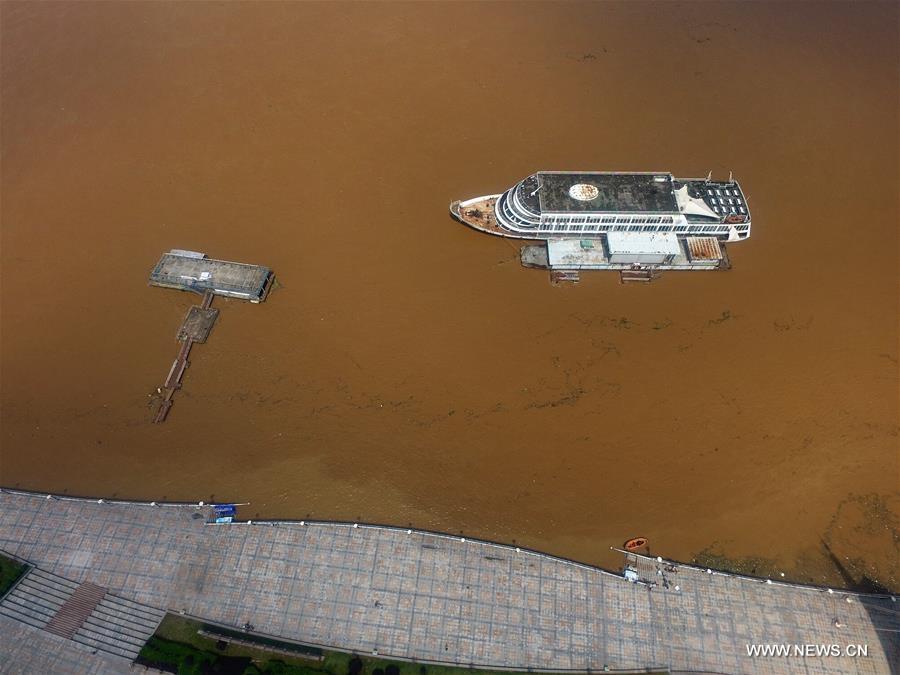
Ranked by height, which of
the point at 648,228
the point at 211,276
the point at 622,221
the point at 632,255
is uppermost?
the point at 648,228

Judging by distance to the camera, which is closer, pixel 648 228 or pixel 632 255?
pixel 632 255

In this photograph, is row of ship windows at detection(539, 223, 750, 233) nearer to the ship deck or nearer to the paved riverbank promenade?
the ship deck

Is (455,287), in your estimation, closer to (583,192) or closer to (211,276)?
(583,192)

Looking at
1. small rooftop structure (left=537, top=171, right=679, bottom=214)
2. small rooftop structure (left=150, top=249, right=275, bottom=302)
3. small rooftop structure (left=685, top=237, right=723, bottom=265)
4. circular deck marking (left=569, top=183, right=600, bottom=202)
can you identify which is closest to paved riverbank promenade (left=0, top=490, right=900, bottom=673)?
small rooftop structure (left=150, top=249, right=275, bottom=302)

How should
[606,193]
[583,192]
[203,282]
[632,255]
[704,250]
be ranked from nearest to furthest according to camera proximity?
1. [632,255]
2. [203,282]
3. [583,192]
4. [606,193]
5. [704,250]

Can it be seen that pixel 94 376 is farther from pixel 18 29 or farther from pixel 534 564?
pixel 18 29

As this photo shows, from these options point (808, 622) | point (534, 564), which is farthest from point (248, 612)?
point (808, 622)

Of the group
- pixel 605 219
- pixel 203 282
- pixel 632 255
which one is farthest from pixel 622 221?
pixel 203 282
